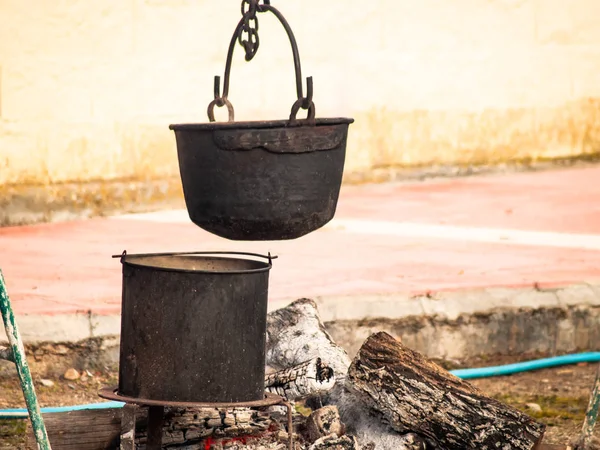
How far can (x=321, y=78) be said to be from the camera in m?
8.59

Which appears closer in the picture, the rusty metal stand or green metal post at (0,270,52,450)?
green metal post at (0,270,52,450)

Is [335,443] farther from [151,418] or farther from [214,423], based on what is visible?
[151,418]

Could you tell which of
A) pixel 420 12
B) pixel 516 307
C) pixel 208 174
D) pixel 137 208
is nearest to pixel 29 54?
pixel 137 208

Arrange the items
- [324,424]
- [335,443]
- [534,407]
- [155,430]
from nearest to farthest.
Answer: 1. [155,430]
2. [335,443]
3. [324,424]
4. [534,407]

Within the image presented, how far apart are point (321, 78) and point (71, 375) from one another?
4.21 m

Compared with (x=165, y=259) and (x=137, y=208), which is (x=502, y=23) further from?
(x=165, y=259)

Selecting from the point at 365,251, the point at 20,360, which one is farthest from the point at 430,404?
the point at 365,251

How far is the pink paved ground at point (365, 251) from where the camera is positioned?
19.1 ft

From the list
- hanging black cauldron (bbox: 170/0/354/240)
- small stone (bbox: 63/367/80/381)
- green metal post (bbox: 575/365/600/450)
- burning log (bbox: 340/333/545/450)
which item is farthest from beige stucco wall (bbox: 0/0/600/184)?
green metal post (bbox: 575/365/600/450)

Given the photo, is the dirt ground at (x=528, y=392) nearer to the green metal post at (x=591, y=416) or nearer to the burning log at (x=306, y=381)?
the green metal post at (x=591, y=416)

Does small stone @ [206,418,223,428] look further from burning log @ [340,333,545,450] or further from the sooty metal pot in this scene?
burning log @ [340,333,545,450]

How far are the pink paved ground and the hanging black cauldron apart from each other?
2122 millimetres

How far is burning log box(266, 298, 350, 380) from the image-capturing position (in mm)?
4137

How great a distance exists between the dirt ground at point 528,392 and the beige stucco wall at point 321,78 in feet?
9.51
